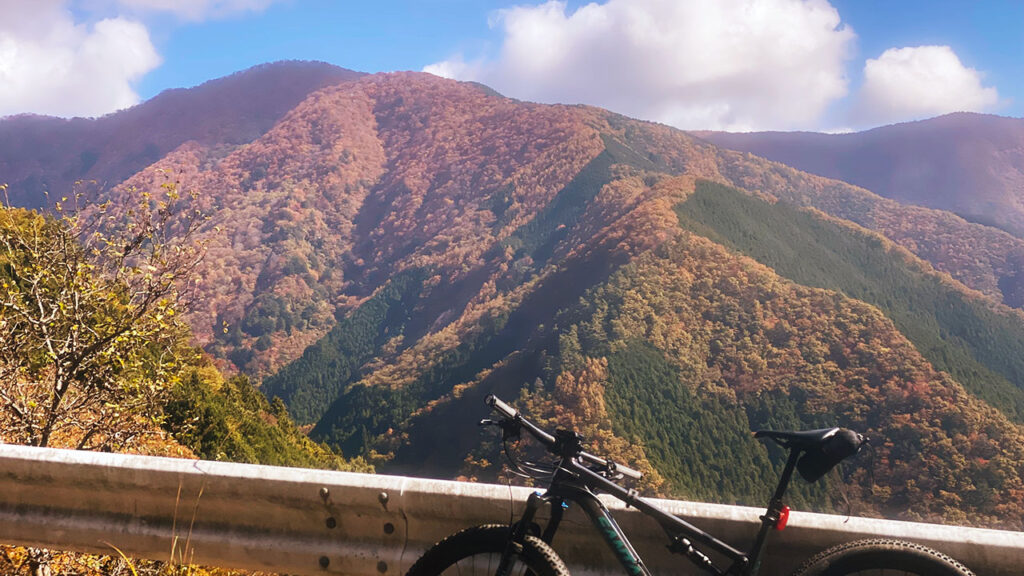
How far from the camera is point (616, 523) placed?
2.51 meters

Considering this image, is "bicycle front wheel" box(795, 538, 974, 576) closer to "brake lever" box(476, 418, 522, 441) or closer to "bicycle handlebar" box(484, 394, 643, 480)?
"bicycle handlebar" box(484, 394, 643, 480)

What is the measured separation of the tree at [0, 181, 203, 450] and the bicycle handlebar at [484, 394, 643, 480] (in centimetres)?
359

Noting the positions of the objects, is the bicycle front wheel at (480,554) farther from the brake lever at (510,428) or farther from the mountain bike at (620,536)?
the brake lever at (510,428)

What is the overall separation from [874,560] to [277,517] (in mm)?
2282

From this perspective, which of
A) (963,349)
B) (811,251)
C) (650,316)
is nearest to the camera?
(650,316)

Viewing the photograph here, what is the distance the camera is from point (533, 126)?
187 meters

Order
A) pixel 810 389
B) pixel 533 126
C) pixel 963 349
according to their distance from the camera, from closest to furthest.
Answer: pixel 810 389
pixel 963 349
pixel 533 126

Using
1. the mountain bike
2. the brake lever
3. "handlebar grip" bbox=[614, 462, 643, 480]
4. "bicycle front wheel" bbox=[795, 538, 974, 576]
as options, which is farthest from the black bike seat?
the brake lever

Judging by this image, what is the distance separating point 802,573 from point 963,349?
112 metres

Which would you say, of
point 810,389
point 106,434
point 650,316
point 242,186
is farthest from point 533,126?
point 106,434

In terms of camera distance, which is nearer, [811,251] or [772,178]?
[811,251]

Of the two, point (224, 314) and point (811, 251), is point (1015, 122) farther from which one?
point (224, 314)

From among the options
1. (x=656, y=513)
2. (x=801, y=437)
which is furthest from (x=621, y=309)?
(x=656, y=513)

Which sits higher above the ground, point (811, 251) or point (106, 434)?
point (811, 251)
